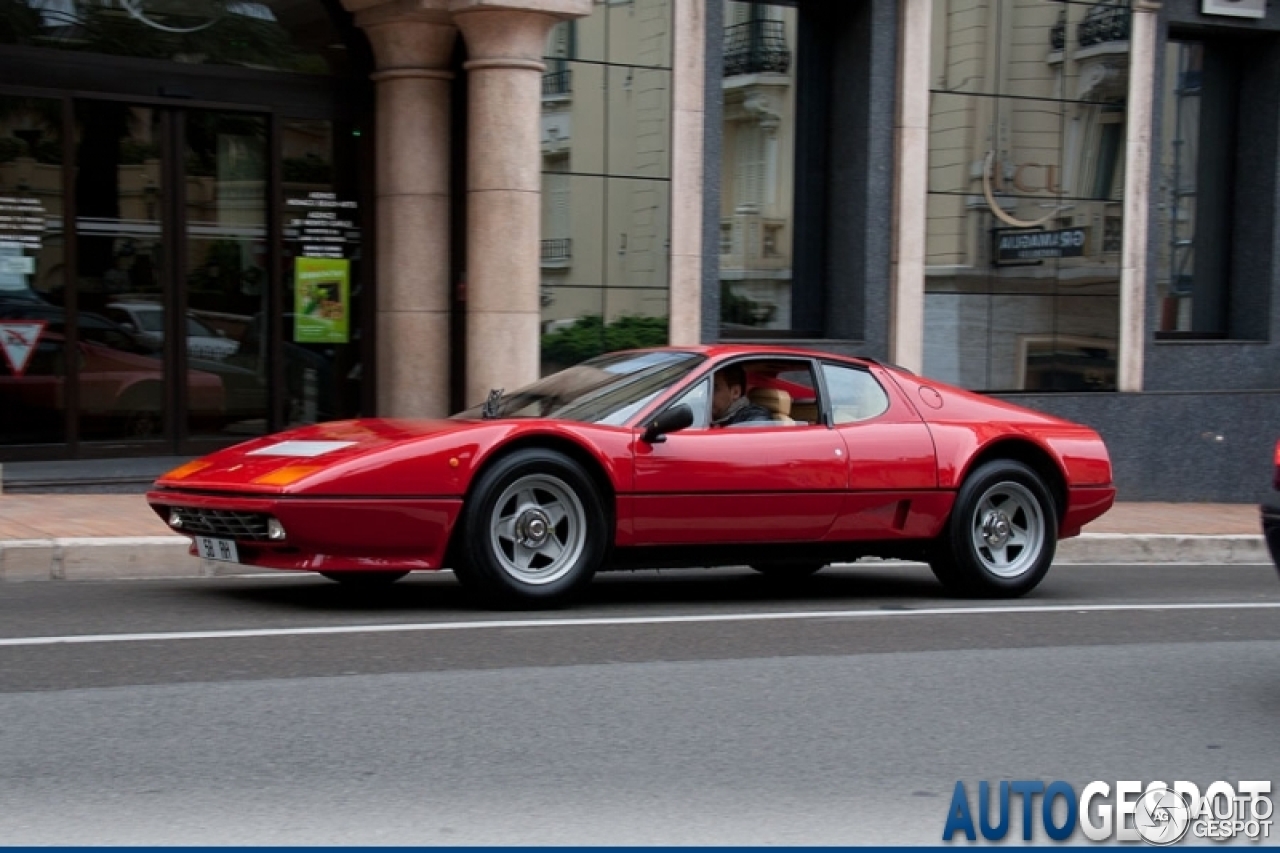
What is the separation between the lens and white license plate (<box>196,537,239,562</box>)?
772 centimetres

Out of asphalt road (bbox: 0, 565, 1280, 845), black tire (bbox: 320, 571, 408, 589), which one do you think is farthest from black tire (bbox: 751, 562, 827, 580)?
Result: black tire (bbox: 320, 571, 408, 589)

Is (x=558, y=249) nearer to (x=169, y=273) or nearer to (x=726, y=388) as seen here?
(x=169, y=273)

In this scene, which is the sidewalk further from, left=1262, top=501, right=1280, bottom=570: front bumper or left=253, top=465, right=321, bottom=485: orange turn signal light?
left=1262, top=501, right=1280, bottom=570: front bumper

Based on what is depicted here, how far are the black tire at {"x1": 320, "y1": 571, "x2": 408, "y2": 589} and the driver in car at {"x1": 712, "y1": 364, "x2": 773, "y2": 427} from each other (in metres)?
1.85

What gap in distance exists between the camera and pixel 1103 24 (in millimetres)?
17688

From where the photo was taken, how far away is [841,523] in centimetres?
876

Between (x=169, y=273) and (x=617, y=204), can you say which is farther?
(x=617, y=204)

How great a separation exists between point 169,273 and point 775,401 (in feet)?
22.4

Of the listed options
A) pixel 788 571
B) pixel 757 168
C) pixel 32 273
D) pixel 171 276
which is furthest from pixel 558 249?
pixel 788 571

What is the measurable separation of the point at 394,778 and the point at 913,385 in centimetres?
504

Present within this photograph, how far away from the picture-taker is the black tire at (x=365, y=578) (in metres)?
8.55

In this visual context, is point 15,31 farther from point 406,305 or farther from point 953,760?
point 953,760

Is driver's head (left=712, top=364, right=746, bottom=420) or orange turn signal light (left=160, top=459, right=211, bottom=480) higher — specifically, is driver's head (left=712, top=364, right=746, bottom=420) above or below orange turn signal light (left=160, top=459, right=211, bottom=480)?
above

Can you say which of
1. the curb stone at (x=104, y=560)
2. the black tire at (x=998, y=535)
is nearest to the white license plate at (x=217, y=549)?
the curb stone at (x=104, y=560)
